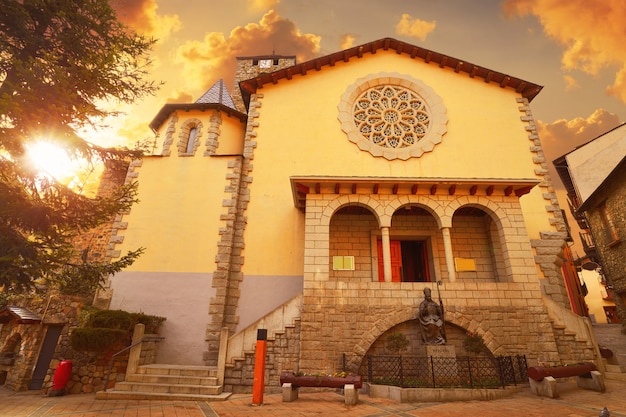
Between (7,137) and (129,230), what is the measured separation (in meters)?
6.47

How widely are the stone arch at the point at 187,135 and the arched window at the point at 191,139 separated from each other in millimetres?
60

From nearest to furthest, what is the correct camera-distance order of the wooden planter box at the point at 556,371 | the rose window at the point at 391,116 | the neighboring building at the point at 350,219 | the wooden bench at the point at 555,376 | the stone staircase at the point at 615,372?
the wooden bench at the point at 555,376
the wooden planter box at the point at 556,371
the stone staircase at the point at 615,372
the neighboring building at the point at 350,219
the rose window at the point at 391,116

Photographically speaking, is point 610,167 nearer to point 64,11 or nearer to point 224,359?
point 224,359

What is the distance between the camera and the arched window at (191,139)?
1425cm

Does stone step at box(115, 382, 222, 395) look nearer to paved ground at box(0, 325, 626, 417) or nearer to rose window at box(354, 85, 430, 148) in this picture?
paved ground at box(0, 325, 626, 417)

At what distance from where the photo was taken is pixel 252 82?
1487cm

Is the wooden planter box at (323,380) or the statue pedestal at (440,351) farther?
the statue pedestal at (440,351)

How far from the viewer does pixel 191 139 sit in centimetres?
1450

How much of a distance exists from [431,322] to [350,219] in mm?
4991

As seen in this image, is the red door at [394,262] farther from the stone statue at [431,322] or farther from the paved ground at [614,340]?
the paved ground at [614,340]

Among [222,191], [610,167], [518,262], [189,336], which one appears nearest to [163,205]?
[222,191]

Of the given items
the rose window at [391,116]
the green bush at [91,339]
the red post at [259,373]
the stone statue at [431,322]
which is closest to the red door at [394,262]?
the stone statue at [431,322]

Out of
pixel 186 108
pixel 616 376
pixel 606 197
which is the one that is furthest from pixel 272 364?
pixel 606 197

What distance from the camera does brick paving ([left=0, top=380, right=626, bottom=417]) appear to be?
6.26m
